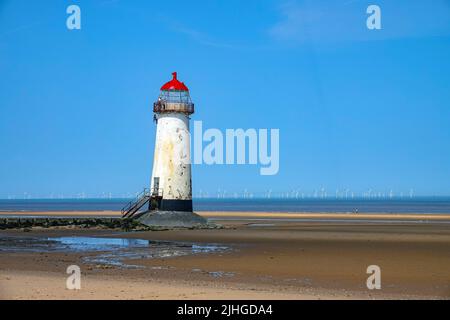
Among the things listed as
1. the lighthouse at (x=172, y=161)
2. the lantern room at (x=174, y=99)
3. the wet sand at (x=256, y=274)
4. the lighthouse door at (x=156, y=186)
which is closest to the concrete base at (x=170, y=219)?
the lighthouse at (x=172, y=161)

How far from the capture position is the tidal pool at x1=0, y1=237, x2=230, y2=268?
25.9 metres

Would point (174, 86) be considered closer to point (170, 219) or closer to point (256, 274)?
point (170, 219)

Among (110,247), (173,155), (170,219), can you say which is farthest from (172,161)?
(110,247)

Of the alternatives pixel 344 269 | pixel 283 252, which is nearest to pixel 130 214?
pixel 283 252

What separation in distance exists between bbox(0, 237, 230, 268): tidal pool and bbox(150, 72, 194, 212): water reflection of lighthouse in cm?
897

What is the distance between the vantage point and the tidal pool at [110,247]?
25.9 meters

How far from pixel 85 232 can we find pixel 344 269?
2446 cm

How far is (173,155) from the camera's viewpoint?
4491cm

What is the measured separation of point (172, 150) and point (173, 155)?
34 cm

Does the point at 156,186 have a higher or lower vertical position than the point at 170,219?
higher

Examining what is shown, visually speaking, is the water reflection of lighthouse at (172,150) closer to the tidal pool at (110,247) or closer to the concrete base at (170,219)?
the concrete base at (170,219)

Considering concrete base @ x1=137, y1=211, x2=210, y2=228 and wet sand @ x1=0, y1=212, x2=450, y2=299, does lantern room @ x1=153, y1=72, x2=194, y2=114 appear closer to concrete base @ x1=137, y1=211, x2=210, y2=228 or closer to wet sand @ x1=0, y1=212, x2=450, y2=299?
concrete base @ x1=137, y1=211, x2=210, y2=228

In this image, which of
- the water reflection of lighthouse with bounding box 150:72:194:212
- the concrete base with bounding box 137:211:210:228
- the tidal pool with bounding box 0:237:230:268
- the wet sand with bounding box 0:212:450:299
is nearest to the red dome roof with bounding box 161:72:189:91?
the water reflection of lighthouse with bounding box 150:72:194:212

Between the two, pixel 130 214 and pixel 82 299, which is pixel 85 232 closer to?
pixel 130 214
